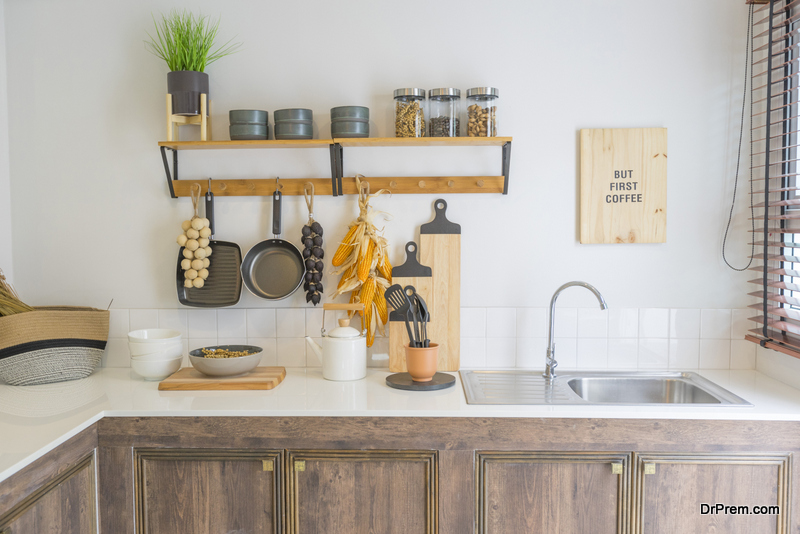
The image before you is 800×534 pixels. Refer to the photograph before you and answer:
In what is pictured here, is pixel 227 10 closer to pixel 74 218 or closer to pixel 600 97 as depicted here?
pixel 74 218

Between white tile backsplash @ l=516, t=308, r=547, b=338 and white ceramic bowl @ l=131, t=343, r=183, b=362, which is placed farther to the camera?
white tile backsplash @ l=516, t=308, r=547, b=338

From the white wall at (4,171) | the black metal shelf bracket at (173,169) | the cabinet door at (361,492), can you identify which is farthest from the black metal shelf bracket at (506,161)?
the white wall at (4,171)

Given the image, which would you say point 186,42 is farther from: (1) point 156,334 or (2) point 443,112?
(1) point 156,334

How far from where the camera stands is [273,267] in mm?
2410

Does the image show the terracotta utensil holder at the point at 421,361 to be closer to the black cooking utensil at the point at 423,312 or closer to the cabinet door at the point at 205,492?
the black cooking utensil at the point at 423,312

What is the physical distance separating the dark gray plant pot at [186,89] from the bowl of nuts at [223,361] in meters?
0.95

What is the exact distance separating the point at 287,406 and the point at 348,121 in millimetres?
1096

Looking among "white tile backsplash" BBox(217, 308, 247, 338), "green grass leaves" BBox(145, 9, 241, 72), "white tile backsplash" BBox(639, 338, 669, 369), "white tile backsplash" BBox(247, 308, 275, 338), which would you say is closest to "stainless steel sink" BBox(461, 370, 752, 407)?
"white tile backsplash" BBox(639, 338, 669, 369)

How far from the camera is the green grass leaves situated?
89.7 inches

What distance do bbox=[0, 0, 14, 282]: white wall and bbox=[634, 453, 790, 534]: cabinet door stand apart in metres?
2.59

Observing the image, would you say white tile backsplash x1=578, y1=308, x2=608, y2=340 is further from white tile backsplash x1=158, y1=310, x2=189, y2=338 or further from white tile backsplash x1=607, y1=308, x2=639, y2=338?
white tile backsplash x1=158, y1=310, x2=189, y2=338

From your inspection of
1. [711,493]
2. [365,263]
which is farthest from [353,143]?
[711,493]

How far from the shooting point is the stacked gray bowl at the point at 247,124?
226cm

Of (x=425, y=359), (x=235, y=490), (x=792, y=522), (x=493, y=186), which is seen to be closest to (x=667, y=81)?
(x=493, y=186)
